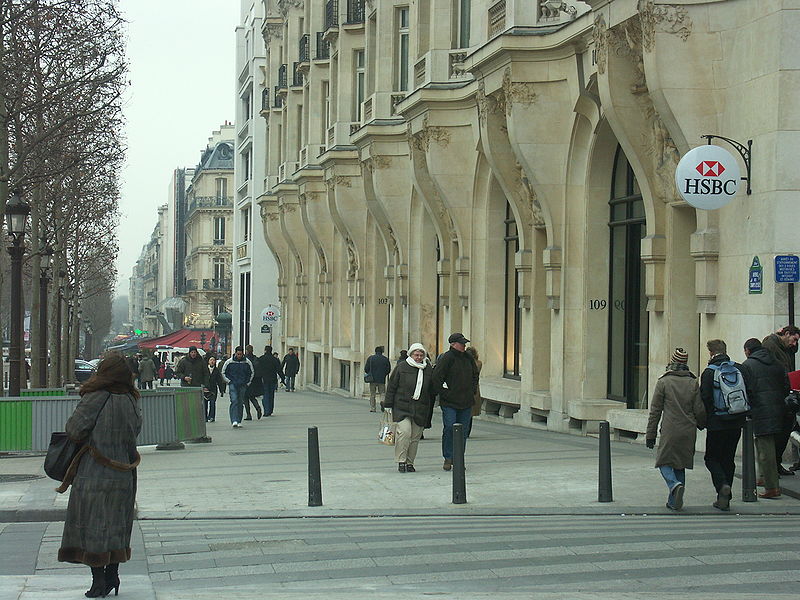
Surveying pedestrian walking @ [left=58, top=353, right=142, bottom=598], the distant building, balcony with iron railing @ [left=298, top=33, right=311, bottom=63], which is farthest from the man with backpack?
the distant building

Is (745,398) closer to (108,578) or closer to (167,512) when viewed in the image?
(167,512)

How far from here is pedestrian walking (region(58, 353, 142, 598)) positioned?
8.55 metres

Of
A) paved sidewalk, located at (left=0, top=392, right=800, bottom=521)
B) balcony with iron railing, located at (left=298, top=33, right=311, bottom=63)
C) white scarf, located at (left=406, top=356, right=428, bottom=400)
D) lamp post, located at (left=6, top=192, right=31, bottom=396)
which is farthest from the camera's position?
balcony with iron railing, located at (left=298, top=33, right=311, bottom=63)

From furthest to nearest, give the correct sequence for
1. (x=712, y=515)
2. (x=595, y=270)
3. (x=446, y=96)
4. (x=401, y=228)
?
1. (x=401, y=228)
2. (x=446, y=96)
3. (x=595, y=270)
4. (x=712, y=515)

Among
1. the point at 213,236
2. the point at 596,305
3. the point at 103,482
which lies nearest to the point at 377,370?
the point at 596,305

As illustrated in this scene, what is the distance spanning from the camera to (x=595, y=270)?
2253cm

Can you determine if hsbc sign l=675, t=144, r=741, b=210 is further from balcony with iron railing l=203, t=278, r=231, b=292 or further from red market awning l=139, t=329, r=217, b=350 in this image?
balcony with iron railing l=203, t=278, r=231, b=292

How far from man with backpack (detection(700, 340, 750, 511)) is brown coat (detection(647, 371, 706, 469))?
0.20 meters

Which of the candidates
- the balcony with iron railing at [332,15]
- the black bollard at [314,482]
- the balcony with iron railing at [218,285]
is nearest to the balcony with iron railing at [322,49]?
the balcony with iron railing at [332,15]

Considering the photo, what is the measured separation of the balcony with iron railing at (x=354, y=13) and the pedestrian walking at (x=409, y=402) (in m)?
26.1

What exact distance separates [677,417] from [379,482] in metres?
3.97

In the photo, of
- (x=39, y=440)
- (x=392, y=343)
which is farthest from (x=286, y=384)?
(x=39, y=440)

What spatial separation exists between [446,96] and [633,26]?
1085 centimetres

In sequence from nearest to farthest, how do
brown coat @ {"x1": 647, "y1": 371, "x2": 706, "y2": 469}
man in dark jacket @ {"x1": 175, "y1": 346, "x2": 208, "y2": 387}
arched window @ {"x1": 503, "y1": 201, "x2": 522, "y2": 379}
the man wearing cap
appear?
brown coat @ {"x1": 647, "y1": 371, "x2": 706, "y2": 469} < the man wearing cap < arched window @ {"x1": 503, "y1": 201, "x2": 522, "y2": 379} < man in dark jacket @ {"x1": 175, "y1": 346, "x2": 208, "y2": 387}
